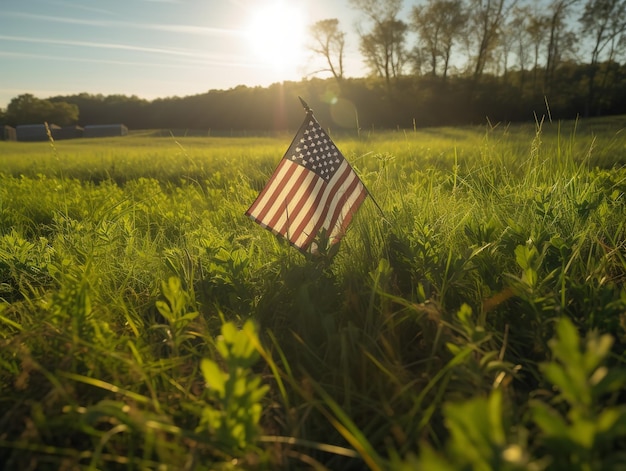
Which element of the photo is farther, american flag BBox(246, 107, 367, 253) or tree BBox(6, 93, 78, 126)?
tree BBox(6, 93, 78, 126)

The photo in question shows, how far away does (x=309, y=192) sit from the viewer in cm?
250

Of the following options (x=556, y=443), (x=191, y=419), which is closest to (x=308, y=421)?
(x=191, y=419)

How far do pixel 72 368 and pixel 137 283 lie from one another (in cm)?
94

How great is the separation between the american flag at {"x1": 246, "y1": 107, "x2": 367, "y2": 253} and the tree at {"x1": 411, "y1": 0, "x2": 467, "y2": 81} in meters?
33.7

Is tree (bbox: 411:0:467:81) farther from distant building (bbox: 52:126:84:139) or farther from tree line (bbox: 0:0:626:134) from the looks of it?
distant building (bbox: 52:126:84:139)

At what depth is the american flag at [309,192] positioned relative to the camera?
240 cm

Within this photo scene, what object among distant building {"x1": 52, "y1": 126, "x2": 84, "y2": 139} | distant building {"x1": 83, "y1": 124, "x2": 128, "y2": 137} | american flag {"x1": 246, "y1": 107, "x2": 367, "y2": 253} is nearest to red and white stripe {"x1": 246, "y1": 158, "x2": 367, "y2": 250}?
american flag {"x1": 246, "y1": 107, "x2": 367, "y2": 253}

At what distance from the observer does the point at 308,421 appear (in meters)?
1.21

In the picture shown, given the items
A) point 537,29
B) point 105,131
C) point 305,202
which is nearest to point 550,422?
point 305,202

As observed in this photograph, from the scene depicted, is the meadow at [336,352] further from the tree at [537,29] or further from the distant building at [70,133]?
the distant building at [70,133]

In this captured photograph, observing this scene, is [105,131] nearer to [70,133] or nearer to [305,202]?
[70,133]

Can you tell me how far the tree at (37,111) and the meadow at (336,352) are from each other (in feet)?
190

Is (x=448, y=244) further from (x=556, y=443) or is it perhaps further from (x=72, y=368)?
(x=72, y=368)

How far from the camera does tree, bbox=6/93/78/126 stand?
4894 centimetres
